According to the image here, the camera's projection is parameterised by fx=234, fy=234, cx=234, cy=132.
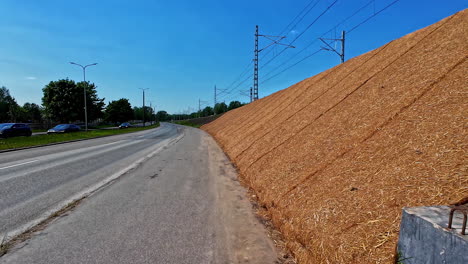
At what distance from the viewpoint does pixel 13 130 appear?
22.5 meters

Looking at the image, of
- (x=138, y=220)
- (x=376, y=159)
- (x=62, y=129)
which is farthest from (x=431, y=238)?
(x=62, y=129)

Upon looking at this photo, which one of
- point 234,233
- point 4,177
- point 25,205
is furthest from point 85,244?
point 4,177

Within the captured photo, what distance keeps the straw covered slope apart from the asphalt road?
770mm

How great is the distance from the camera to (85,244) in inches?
132

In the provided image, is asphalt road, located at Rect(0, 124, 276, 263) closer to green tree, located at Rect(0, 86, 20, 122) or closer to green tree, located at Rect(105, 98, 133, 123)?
green tree, located at Rect(0, 86, 20, 122)

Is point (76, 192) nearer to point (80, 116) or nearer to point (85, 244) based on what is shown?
point (85, 244)

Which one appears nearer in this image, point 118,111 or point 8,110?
point 8,110

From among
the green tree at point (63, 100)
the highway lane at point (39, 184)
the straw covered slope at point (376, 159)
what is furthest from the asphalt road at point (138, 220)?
the green tree at point (63, 100)

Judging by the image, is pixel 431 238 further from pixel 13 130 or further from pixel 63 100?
pixel 63 100

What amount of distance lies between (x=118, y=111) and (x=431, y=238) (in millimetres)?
99639

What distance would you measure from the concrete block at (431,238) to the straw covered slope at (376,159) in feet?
1.29

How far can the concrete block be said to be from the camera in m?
1.57

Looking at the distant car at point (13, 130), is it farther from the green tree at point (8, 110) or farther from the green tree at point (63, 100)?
the green tree at point (8, 110)

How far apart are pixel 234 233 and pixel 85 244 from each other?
219 centimetres
